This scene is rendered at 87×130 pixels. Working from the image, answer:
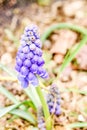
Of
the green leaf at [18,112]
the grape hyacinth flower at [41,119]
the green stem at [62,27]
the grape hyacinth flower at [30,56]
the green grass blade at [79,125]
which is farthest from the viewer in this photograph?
the green stem at [62,27]

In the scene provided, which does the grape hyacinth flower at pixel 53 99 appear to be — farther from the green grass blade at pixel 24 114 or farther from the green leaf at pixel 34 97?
the green grass blade at pixel 24 114

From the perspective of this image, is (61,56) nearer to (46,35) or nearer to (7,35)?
(46,35)

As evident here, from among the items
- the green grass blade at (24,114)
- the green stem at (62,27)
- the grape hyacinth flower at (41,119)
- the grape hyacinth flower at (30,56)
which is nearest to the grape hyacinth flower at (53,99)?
the grape hyacinth flower at (41,119)

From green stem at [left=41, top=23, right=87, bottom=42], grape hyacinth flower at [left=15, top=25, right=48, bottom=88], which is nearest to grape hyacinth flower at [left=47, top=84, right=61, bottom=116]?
grape hyacinth flower at [left=15, top=25, right=48, bottom=88]

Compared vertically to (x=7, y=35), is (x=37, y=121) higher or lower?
lower

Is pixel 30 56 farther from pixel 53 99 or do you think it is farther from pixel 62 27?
pixel 62 27

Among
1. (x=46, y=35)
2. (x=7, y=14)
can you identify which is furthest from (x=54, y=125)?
(x=7, y=14)

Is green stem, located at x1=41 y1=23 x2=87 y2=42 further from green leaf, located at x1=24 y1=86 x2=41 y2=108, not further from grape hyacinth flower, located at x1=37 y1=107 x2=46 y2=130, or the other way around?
grape hyacinth flower, located at x1=37 y1=107 x2=46 y2=130

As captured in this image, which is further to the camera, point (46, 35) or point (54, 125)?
point (46, 35)

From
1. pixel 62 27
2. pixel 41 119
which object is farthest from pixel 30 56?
pixel 62 27
